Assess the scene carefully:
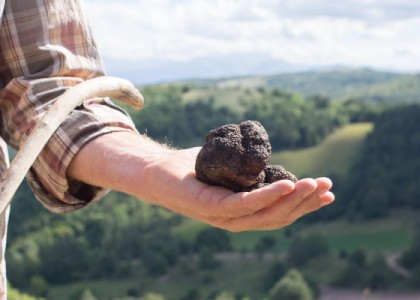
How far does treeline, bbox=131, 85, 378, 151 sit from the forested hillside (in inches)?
10.7

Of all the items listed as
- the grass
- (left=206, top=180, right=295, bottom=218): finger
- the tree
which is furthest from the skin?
the grass

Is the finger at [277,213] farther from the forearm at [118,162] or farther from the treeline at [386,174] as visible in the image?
the treeline at [386,174]

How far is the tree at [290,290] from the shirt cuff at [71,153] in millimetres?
70860

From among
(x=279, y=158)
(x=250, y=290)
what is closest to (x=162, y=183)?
(x=250, y=290)

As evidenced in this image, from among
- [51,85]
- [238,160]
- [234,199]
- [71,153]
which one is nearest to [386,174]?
[51,85]

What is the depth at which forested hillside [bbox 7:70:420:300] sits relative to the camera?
78.8 metres

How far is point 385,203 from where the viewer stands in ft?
298

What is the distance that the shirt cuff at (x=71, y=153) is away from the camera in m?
2.41

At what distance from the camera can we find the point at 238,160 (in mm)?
2027

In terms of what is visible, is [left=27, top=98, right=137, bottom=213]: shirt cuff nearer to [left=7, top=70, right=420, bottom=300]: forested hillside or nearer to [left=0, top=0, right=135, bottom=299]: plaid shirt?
[left=0, top=0, right=135, bottom=299]: plaid shirt

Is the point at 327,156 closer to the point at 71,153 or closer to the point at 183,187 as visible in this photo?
the point at 71,153

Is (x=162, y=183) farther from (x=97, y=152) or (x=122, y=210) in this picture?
(x=122, y=210)

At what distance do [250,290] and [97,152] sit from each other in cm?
7657

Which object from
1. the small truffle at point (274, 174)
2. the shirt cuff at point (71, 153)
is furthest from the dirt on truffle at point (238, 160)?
the shirt cuff at point (71, 153)
